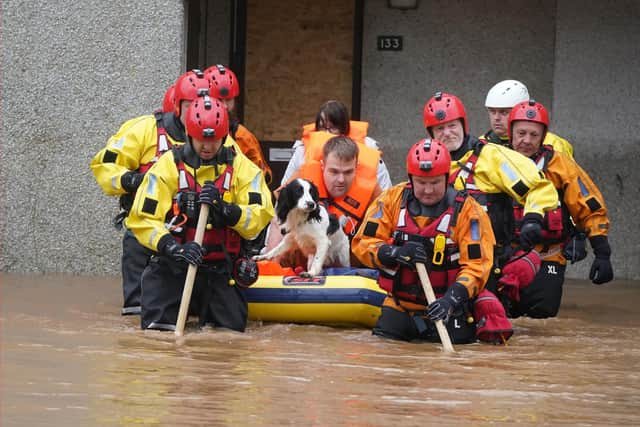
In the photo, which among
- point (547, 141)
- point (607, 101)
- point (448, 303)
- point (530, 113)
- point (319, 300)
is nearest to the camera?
point (448, 303)

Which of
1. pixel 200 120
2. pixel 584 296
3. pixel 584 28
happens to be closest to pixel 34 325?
pixel 200 120

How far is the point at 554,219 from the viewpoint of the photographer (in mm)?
9773

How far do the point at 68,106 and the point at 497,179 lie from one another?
468 cm

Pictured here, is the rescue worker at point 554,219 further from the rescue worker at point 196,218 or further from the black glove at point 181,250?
the black glove at point 181,250

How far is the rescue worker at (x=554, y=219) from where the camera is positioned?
9.60 meters

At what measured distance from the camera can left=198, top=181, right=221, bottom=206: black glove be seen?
27.7ft

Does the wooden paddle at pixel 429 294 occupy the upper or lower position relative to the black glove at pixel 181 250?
lower

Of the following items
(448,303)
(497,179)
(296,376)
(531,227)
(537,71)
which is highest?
(537,71)

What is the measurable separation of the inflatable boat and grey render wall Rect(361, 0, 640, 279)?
13.9ft

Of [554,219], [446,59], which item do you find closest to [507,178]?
[554,219]

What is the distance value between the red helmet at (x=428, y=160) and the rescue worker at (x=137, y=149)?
5.71 feet

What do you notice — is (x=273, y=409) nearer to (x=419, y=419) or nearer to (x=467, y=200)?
(x=419, y=419)

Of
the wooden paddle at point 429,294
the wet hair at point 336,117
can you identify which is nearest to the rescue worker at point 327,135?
the wet hair at point 336,117

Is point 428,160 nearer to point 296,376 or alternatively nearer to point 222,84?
point 296,376
